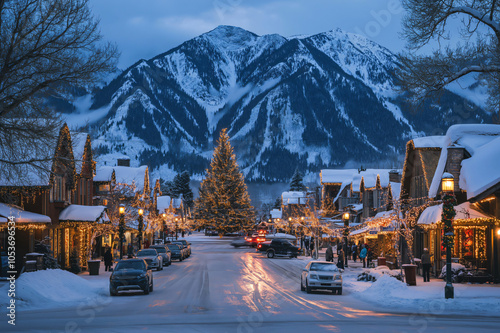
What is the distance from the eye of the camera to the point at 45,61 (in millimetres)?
22000

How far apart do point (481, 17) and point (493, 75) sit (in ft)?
8.95

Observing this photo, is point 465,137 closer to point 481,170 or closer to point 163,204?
point 481,170

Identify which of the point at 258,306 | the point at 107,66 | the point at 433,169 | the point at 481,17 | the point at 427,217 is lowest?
the point at 258,306

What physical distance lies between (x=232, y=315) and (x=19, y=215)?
17.8m

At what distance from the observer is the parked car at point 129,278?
25328 mm

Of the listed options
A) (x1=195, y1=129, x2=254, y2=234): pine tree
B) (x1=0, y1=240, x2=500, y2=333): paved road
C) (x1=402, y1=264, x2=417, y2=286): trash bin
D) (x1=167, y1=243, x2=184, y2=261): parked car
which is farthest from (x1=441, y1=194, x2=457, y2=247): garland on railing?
(x1=195, y1=129, x2=254, y2=234): pine tree

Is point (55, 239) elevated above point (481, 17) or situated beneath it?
situated beneath

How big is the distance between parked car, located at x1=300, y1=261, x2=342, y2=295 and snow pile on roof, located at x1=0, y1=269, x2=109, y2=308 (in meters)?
8.97

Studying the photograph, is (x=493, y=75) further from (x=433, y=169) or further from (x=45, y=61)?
(x=45, y=61)

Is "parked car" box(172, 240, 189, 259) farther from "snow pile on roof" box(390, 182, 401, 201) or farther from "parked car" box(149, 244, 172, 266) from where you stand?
"snow pile on roof" box(390, 182, 401, 201)

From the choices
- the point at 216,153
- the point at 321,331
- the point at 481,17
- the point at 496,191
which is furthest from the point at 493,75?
the point at 216,153

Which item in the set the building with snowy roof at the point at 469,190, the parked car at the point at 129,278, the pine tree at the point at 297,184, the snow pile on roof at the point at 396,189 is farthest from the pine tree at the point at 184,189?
the parked car at the point at 129,278

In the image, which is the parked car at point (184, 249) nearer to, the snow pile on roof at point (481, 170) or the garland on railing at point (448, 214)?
the snow pile on roof at point (481, 170)

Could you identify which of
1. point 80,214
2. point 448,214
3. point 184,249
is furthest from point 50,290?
point 184,249
